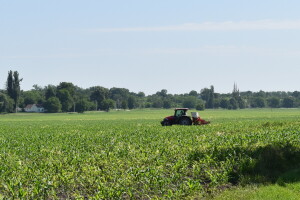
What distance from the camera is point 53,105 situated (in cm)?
14288

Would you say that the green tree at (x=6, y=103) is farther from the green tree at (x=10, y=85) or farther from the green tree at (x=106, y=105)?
the green tree at (x=106, y=105)

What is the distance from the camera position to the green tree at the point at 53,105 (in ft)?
470

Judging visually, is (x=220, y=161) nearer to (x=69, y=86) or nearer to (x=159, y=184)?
(x=159, y=184)

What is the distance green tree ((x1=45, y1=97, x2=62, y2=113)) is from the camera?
14338 cm

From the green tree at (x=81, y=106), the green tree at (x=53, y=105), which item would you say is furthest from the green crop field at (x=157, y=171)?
the green tree at (x=81, y=106)

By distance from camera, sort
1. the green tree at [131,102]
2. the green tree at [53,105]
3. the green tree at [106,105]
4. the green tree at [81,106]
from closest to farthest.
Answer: the green tree at [53,105], the green tree at [81,106], the green tree at [106,105], the green tree at [131,102]

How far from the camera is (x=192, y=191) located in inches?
488

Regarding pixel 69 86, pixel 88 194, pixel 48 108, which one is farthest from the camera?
pixel 69 86

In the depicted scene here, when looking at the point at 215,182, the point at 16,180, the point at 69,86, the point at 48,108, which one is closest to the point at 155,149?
the point at 215,182

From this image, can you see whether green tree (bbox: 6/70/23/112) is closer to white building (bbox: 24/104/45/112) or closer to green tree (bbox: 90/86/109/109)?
white building (bbox: 24/104/45/112)

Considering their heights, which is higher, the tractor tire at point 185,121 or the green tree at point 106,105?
the green tree at point 106,105

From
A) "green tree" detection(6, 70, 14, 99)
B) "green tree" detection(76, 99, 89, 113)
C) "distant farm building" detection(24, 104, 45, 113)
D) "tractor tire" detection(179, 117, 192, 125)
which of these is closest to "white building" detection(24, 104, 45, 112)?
"distant farm building" detection(24, 104, 45, 113)

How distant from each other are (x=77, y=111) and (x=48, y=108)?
9881 millimetres

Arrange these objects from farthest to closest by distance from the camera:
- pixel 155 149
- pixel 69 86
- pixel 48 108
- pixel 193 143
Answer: pixel 69 86, pixel 48 108, pixel 193 143, pixel 155 149
